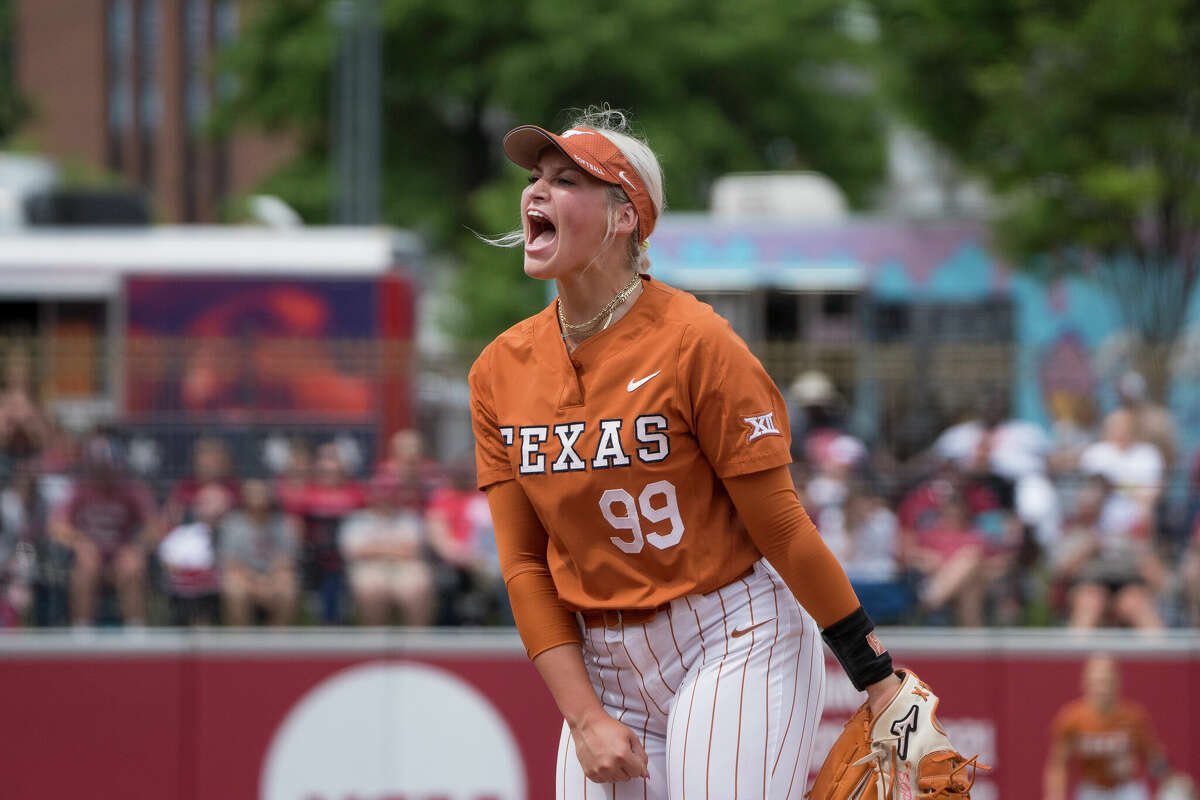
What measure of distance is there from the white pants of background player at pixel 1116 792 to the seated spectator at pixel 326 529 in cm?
412

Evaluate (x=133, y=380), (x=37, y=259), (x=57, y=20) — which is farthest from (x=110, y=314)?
(x=57, y=20)

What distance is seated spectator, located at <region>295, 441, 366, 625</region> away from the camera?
30.0ft

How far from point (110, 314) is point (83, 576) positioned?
6350mm

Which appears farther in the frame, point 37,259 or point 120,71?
point 120,71

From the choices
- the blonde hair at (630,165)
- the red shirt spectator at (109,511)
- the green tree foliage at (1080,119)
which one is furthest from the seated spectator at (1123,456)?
the blonde hair at (630,165)

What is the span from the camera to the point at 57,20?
56.7m

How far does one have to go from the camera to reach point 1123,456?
9.84 m

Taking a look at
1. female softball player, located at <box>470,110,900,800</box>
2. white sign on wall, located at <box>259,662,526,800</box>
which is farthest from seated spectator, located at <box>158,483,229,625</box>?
female softball player, located at <box>470,110,900,800</box>

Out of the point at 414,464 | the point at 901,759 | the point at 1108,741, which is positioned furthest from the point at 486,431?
the point at 414,464

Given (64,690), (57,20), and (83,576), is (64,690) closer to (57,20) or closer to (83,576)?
(83,576)

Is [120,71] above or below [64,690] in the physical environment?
above

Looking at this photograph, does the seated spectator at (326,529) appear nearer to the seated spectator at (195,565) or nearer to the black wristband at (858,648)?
the seated spectator at (195,565)

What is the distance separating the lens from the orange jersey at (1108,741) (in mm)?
7508

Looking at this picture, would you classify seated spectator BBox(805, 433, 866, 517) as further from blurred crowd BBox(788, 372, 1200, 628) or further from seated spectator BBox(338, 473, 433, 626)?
seated spectator BBox(338, 473, 433, 626)
